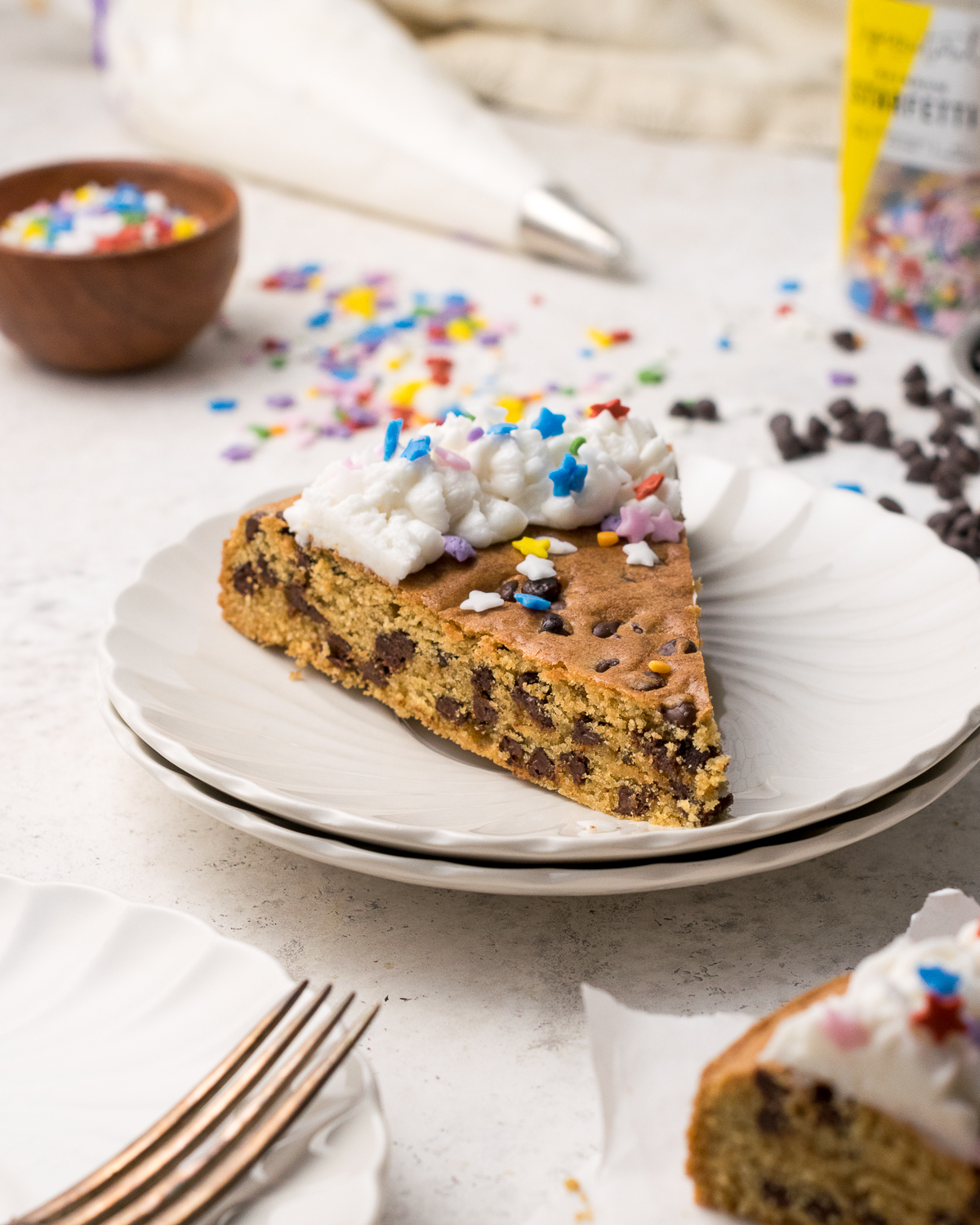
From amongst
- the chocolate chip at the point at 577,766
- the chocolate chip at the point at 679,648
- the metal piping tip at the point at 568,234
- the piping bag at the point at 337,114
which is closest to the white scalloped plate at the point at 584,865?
the chocolate chip at the point at 577,766

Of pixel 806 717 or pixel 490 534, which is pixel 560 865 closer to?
pixel 806 717

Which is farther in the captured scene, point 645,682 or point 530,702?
point 530,702

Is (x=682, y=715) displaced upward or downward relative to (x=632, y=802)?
upward

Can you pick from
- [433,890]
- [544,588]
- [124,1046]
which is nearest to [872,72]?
[544,588]

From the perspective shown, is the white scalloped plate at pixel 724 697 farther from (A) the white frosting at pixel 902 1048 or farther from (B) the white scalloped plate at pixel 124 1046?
(A) the white frosting at pixel 902 1048

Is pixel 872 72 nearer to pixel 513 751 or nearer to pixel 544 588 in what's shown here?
pixel 544 588

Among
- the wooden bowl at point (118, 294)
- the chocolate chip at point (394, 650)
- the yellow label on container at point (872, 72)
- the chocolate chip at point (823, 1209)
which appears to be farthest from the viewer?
the yellow label on container at point (872, 72)

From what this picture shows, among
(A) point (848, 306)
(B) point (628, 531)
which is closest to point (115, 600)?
(B) point (628, 531)
